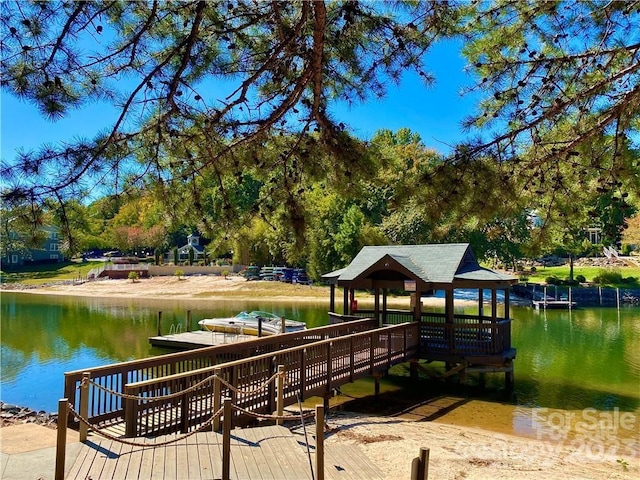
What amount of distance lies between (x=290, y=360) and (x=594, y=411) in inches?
296

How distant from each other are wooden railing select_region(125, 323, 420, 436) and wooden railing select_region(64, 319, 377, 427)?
0.37 metres

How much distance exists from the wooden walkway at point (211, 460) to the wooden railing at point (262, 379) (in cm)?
58

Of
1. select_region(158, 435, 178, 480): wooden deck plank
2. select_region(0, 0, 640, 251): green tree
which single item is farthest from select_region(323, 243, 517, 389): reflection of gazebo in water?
select_region(158, 435, 178, 480): wooden deck plank

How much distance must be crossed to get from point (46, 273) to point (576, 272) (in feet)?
199

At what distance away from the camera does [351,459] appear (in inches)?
250

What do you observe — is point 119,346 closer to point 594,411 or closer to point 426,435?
point 426,435

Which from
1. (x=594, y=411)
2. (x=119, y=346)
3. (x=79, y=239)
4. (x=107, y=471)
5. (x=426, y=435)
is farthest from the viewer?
(x=119, y=346)

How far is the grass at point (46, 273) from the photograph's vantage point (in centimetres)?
5666

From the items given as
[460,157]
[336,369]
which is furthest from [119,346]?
[460,157]

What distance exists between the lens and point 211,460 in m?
5.46

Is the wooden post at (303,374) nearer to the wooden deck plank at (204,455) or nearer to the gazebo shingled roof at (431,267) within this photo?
the wooden deck plank at (204,455)

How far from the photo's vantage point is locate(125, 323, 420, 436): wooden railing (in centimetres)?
656

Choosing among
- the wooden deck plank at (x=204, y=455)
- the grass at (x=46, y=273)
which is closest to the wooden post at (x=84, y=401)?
the wooden deck plank at (x=204, y=455)

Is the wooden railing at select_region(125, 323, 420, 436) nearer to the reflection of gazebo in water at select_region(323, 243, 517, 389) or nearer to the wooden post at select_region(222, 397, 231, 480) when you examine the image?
the reflection of gazebo in water at select_region(323, 243, 517, 389)
